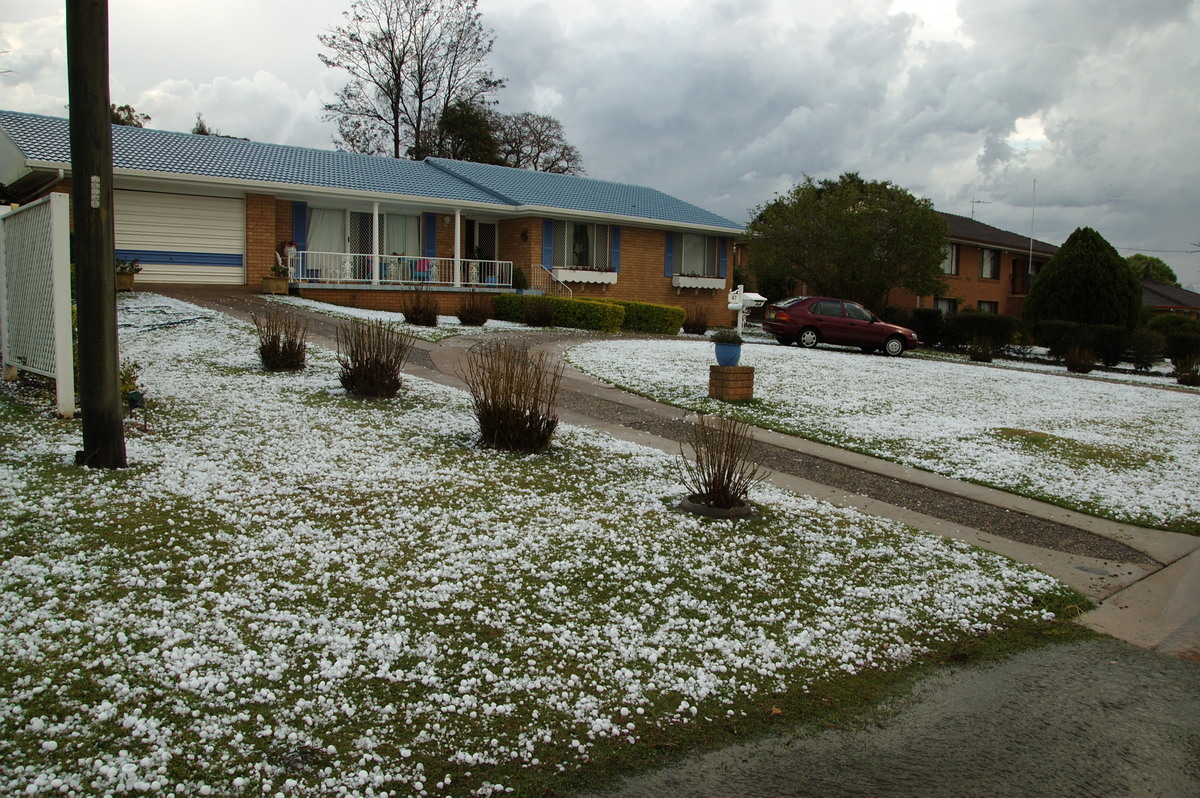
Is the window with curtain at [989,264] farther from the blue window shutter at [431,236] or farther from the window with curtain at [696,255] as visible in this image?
the blue window shutter at [431,236]

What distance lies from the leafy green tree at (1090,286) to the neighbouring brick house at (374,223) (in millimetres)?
11512

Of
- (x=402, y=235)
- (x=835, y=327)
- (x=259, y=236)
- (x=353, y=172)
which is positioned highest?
(x=353, y=172)

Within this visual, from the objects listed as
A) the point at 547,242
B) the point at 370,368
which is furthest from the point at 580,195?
the point at 370,368

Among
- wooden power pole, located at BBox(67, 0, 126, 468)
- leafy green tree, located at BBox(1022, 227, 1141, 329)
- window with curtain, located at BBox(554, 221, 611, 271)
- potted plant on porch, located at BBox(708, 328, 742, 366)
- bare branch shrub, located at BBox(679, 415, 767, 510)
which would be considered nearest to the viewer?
wooden power pole, located at BBox(67, 0, 126, 468)

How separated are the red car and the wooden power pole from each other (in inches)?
784

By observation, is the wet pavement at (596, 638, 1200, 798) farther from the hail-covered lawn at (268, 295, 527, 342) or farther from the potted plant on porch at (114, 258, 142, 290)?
the potted plant on porch at (114, 258, 142, 290)

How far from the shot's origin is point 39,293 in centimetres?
731

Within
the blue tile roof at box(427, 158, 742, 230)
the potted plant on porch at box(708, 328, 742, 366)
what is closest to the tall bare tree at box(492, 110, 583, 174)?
the blue tile roof at box(427, 158, 742, 230)

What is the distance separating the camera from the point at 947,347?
28266 mm

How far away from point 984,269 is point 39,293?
45.8 meters

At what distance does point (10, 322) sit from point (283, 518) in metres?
4.72

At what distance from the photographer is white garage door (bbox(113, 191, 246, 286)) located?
21.7 metres

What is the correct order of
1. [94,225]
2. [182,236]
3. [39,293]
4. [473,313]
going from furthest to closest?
[182,236] < [473,313] < [39,293] < [94,225]

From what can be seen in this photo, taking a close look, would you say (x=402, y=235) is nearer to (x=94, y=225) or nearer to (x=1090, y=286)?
(x=94, y=225)
